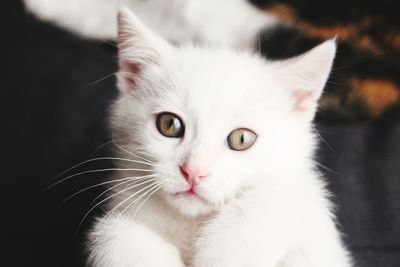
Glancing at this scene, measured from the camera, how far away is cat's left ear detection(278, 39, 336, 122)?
810mm

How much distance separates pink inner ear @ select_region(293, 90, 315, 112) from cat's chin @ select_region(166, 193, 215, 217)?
0.28 metres

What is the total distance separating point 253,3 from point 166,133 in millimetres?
759

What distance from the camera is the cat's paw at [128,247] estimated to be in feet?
2.17

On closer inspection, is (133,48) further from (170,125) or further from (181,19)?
(181,19)

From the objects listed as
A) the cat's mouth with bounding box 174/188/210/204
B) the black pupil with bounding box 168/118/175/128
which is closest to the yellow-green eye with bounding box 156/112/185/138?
the black pupil with bounding box 168/118/175/128

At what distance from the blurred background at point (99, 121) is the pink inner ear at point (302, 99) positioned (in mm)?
390

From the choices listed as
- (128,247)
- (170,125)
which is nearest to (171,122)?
(170,125)

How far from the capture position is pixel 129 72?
913mm

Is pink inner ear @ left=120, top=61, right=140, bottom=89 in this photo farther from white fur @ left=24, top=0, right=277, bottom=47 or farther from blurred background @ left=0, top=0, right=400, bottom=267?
white fur @ left=24, top=0, right=277, bottom=47

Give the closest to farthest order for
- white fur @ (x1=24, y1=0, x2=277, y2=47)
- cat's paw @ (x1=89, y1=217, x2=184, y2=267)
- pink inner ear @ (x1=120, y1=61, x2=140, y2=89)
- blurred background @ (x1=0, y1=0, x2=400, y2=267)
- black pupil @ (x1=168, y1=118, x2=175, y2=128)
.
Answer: cat's paw @ (x1=89, y1=217, x2=184, y2=267), black pupil @ (x1=168, y1=118, x2=175, y2=128), pink inner ear @ (x1=120, y1=61, x2=140, y2=89), blurred background @ (x1=0, y1=0, x2=400, y2=267), white fur @ (x1=24, y1=0, x2=277, y2=47)

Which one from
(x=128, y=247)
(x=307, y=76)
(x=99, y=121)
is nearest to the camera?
(x=128, y=247)

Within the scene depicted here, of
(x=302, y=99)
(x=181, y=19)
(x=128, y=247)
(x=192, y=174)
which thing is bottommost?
(x=128, y=247)

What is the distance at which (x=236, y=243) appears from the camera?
2.13 feet

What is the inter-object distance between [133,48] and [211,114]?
0.84ft
